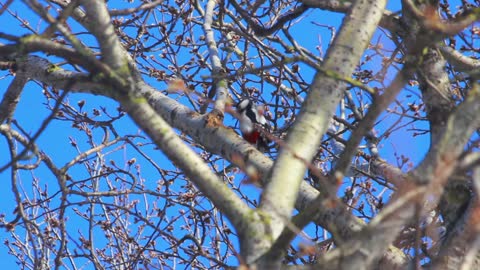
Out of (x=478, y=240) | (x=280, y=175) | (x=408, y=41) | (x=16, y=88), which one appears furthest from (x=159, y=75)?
(x=478, y=240)

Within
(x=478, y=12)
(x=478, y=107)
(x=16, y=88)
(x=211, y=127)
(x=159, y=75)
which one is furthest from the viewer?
(x=159, y=75)

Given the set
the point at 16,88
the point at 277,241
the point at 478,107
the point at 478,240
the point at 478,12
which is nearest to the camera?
the point at 478,240

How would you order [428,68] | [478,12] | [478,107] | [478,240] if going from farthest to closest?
[428,68], [478,12], [478,107], [478,240]

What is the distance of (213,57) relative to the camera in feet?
14.2

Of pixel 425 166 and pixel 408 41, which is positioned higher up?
pixel 408 41

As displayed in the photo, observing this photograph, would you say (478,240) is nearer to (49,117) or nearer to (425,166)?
(425,166)

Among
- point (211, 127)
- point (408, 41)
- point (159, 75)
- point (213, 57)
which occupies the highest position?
point (159, 75)

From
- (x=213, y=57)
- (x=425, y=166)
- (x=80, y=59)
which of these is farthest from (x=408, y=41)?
(x=80, y=59)

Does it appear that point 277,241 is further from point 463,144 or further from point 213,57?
point 213,57

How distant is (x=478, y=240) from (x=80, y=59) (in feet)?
4.20

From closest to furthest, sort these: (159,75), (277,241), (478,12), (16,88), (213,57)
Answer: (277,241) < (478,12) < (16,88) < (213,57) < (159,75)

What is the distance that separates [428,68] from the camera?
330 centimetres

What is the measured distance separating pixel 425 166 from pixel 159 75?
4.23 meters

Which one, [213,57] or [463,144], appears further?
[213,57]
